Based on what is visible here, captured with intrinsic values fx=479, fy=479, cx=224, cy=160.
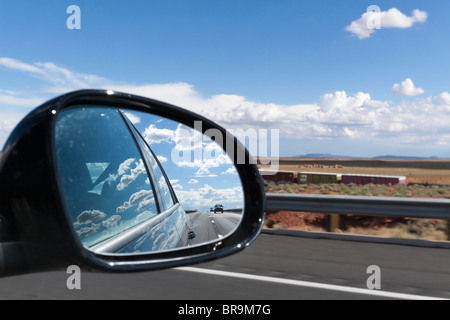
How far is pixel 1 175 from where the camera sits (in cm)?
132

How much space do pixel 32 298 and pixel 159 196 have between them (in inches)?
66.9

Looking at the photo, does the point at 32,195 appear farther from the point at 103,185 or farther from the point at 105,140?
the point at 105,140

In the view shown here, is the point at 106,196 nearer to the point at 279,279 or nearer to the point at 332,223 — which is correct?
the point at 279,279

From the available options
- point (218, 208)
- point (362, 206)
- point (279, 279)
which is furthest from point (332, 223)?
point (218, 208)

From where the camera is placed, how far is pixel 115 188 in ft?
7.18

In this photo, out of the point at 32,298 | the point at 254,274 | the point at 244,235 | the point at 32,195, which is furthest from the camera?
the point at 254,274

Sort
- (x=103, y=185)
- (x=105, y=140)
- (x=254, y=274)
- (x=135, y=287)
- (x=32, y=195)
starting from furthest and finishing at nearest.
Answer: (x=254, y=274) → (x=135, y=287) → (x=105, y=140) → (x=103, y=185) → (x=32, y=195)

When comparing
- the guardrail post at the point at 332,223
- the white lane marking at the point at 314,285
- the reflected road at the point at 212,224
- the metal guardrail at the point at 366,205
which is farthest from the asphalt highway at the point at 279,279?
the reflected road at the point at 212,224

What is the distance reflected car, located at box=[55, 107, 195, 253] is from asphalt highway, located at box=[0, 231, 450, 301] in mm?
1691

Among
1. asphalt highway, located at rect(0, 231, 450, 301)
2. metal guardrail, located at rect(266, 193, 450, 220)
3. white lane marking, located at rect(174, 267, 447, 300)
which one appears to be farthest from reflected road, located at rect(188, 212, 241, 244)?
metal guardrail, located at rect(266, 193, 450, 220)

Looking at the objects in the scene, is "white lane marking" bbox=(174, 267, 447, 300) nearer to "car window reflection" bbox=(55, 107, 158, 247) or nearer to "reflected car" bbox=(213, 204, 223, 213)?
"car window reflection" bbox=(55, 107, 158, 247)

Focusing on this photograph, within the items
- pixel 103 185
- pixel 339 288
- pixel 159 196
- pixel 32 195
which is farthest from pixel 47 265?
pixel 339 288

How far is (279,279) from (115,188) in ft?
10.9

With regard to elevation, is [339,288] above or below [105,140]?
below
